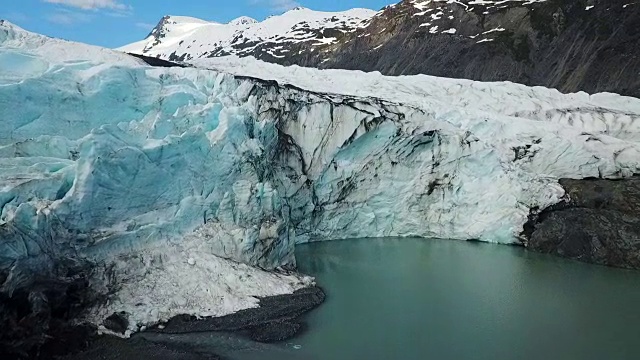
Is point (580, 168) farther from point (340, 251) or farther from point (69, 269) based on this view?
point (69, 269)

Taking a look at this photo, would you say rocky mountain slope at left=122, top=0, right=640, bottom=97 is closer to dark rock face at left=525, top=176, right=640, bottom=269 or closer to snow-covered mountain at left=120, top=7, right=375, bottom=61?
snow-covered mountain at left=120, top=7, right=375, bottom=61

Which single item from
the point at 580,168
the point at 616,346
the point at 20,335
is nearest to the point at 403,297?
the point at 616,346

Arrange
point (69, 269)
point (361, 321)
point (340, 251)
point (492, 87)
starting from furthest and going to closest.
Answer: point (492, 87) < point (340, 251) < point (361, 321) < point (69, 269)

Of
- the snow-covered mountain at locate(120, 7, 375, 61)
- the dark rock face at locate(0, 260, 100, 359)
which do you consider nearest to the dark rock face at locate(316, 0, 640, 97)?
the snow-covered mountain at locate(120, 7, 375, 61)

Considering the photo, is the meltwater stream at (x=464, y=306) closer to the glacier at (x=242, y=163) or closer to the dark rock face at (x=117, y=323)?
the glacier at (x=242, y=163)

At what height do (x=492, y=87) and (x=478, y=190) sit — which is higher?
(x=492, y=87)
